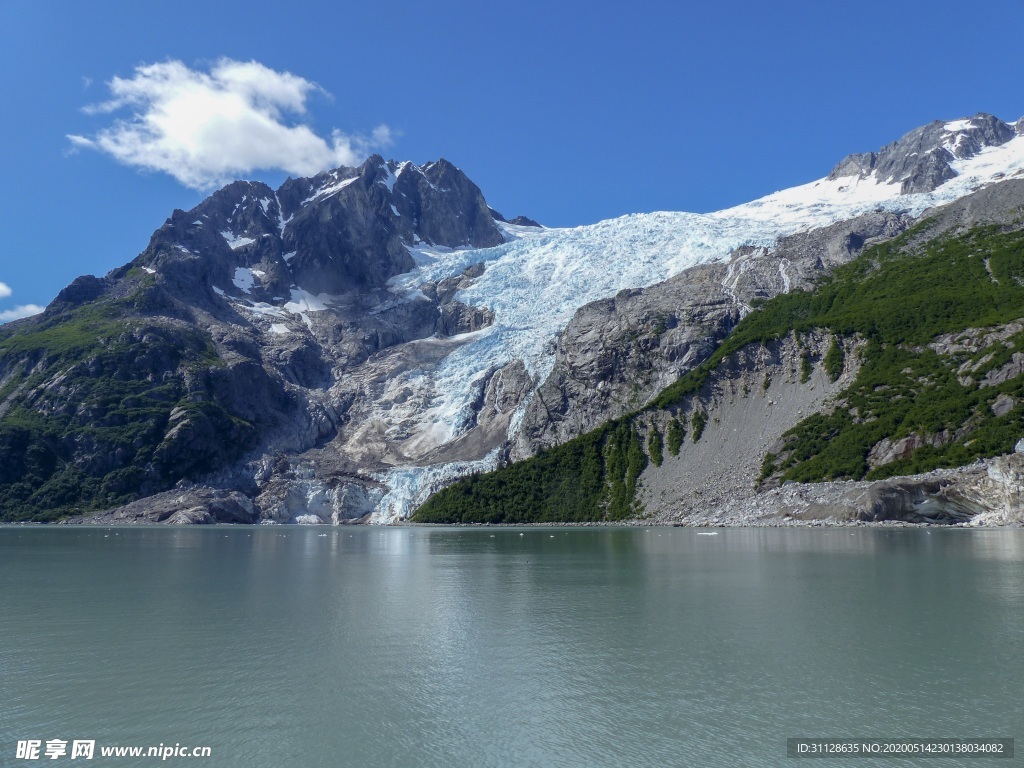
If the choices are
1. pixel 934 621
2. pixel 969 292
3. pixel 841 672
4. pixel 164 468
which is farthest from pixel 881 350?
pixel 164 468

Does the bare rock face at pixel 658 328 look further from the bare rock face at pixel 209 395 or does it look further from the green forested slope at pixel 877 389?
the bare rock face at pixel 209 395

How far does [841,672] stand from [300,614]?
61.8ft

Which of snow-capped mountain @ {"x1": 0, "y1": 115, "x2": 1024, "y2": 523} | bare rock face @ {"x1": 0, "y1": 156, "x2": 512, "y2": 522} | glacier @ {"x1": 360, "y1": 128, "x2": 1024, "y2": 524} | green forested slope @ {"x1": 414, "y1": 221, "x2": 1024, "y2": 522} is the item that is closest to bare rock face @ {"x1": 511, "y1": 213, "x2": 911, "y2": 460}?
snow-capped mountain @ {"x1": 0, "y1": 115, "x2": 1024, "y2": 523}

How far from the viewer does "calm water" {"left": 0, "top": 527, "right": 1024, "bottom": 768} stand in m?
15.3

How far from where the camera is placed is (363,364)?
182375 millimetres

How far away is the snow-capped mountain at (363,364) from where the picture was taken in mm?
138750

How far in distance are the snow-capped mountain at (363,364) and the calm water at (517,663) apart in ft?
326

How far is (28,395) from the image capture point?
146875mm

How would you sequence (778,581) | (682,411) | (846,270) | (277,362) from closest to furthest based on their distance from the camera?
(778,581), (682,411), (846,270), (277,362)

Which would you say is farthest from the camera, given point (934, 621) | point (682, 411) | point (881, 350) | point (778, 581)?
point (682, 411)

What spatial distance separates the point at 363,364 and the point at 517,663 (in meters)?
166

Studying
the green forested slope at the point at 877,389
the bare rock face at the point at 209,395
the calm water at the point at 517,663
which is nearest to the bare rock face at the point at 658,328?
the green forested slope at the point at 877,389

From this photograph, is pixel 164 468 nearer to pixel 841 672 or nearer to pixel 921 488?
pixel 921 488

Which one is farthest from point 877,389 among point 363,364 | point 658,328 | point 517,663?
point 363,364
